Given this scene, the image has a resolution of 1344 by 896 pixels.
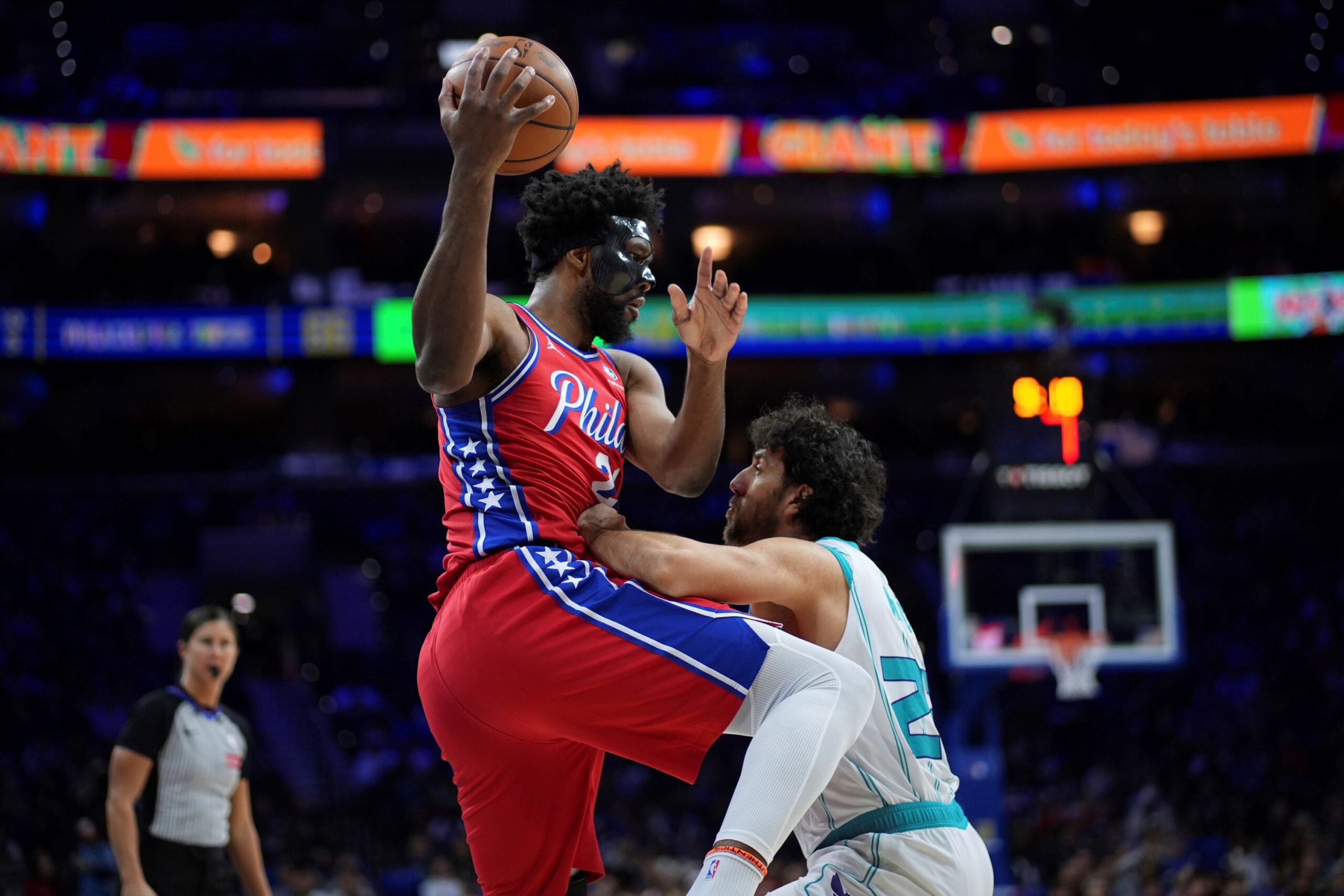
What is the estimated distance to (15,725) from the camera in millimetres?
18969

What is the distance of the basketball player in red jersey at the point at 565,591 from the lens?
138 inches

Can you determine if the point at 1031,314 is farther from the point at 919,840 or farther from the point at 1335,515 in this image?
the point at 919,840

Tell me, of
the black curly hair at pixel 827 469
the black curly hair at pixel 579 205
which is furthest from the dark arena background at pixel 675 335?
the black curly hair at pixel 579 205

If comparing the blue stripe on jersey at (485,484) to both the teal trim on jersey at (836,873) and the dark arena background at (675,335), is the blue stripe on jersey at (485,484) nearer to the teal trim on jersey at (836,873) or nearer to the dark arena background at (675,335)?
the teal trim on jersey at (836,873)

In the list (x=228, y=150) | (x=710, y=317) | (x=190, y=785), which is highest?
(x=228, y=150)

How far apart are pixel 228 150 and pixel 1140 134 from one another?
15.2 meters

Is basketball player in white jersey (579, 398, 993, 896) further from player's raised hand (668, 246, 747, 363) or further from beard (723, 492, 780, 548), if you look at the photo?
player's raised hand (668, 246, 747, 363)

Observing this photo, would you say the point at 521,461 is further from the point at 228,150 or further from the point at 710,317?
the point at 228,150

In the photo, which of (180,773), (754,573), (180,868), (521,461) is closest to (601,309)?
(521,461)

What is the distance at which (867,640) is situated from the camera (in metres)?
4.07

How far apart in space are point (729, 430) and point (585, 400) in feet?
75.7

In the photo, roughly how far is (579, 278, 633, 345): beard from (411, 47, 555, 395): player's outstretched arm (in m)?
0.65

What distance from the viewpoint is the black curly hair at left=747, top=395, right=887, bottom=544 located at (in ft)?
14.4

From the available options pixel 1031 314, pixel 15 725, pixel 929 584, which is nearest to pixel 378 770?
pixel 15 725
